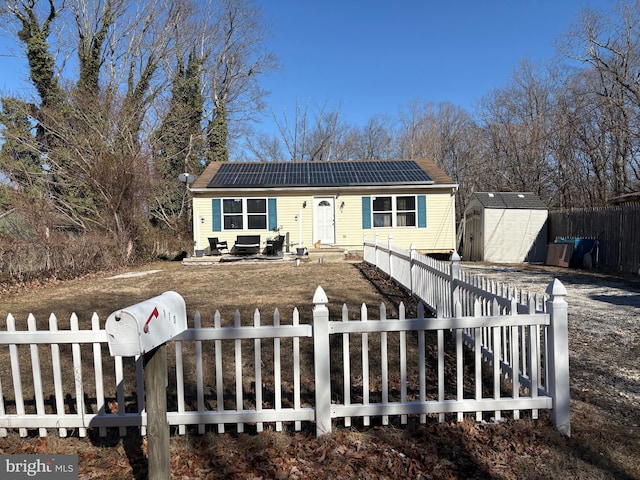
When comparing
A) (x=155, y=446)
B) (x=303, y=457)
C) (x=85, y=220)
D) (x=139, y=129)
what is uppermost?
(x=139, y=129)

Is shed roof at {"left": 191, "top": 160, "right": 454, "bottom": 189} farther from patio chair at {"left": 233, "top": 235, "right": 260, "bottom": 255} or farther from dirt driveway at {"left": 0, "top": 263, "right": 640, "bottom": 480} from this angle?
dirt driveway at {"left": 0, "top": 263, "right": 640, "bottom": 480}

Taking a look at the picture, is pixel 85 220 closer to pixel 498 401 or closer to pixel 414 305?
pixel 414 305

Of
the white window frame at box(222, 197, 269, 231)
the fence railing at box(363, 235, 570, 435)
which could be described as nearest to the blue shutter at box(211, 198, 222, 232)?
the white window frame at box(222, 197, 269, 231)

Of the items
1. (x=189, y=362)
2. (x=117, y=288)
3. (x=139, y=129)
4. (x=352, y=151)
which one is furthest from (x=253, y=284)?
(x=352, y=151)

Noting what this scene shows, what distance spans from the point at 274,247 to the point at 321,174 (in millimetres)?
4283

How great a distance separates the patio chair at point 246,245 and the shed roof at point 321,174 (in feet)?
6.66

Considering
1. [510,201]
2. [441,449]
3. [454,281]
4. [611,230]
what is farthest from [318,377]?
[510,201]

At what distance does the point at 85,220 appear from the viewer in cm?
1678

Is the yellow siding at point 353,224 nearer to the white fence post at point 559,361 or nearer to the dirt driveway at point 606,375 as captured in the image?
the dirt driveway at point 606,375

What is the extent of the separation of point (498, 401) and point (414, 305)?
3835mm

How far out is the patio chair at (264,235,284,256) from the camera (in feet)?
50.9

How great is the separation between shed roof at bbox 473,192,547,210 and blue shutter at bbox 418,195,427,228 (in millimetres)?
2011

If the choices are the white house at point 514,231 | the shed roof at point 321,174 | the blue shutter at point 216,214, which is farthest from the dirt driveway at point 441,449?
the blue shutter at point 216,214

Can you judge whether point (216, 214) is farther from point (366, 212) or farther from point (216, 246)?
point (366, 212)
